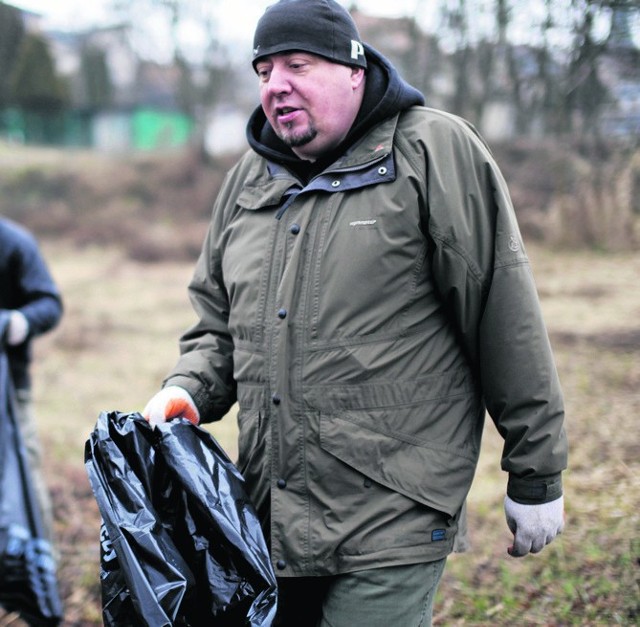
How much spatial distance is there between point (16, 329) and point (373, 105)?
2.72m

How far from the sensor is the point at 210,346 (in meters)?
2.53

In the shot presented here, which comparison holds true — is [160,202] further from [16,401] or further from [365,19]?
[16,401]

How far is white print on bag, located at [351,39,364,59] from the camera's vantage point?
7.15 ft

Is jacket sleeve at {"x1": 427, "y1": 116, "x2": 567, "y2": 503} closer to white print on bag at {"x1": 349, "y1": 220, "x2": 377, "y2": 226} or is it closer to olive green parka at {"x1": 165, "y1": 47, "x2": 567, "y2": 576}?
olive green parka at {"x1": 165, "y1": 47, "x2": 567, "y2": 576}

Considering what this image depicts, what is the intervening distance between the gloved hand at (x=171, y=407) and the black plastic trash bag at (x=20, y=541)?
5.80ft

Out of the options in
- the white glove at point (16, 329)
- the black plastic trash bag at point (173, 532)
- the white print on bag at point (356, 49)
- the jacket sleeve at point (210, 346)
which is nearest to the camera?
the black plastic trash bag at point (173, 532)

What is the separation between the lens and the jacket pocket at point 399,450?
2.05 m

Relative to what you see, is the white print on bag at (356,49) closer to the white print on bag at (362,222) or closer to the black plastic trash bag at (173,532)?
the white print on bag at (362,222)

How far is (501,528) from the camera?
442 centimetres

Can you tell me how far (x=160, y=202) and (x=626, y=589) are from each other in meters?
19.9

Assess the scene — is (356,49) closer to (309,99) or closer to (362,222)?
(309,99)

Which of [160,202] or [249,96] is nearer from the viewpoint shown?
[160,202]

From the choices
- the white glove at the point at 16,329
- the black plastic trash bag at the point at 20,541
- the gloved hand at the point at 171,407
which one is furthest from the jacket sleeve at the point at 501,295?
the white glove at the point at 16,329

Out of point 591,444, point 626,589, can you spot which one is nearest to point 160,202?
point 591,444
